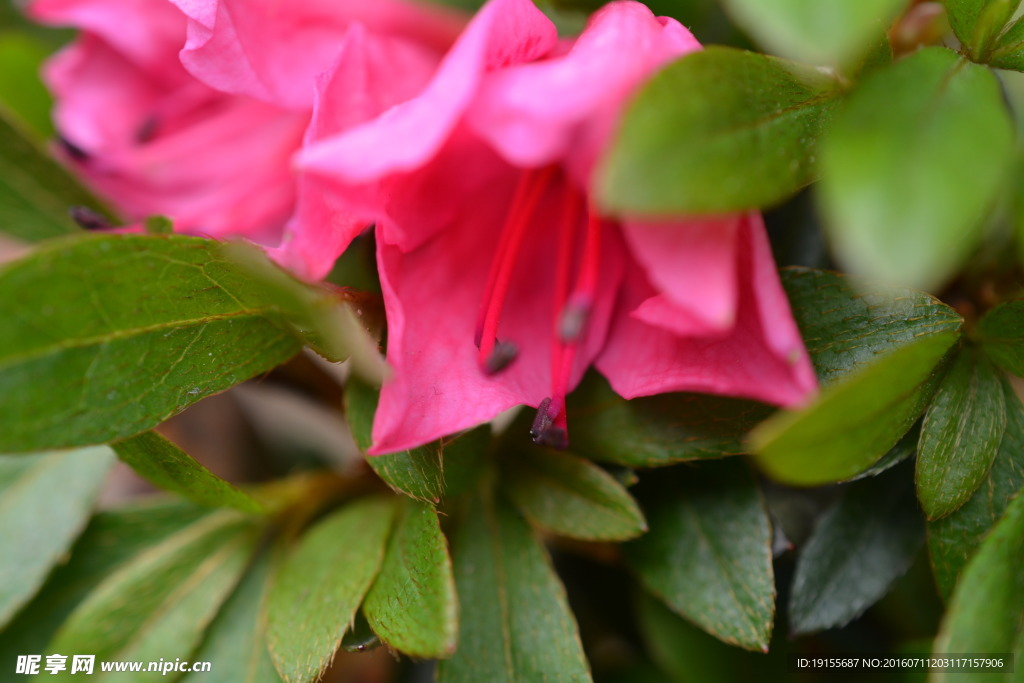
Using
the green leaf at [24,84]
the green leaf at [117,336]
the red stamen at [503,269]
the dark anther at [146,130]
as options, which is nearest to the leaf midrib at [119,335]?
the green leaf at [117,336]

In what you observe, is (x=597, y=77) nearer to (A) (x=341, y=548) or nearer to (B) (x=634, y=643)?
(A) (x=341, y=548)

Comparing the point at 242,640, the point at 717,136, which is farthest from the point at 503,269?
the point at 242,640

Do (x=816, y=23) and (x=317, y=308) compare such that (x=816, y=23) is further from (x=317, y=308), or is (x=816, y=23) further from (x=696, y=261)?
(x=317, y=308)

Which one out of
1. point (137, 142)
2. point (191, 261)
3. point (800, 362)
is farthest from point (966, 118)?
point (137, 142)

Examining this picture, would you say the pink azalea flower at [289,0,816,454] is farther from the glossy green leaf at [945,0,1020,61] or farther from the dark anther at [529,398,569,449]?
the glossy green leaf at [945,0,1020,61]

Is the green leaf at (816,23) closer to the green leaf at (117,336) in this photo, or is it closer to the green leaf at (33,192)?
the green leaf at (117,336)

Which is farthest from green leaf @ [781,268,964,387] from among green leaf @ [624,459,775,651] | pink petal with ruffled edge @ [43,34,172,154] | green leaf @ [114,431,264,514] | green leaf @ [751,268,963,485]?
pink petal with ruffled edge @ [43,34,172,154]
